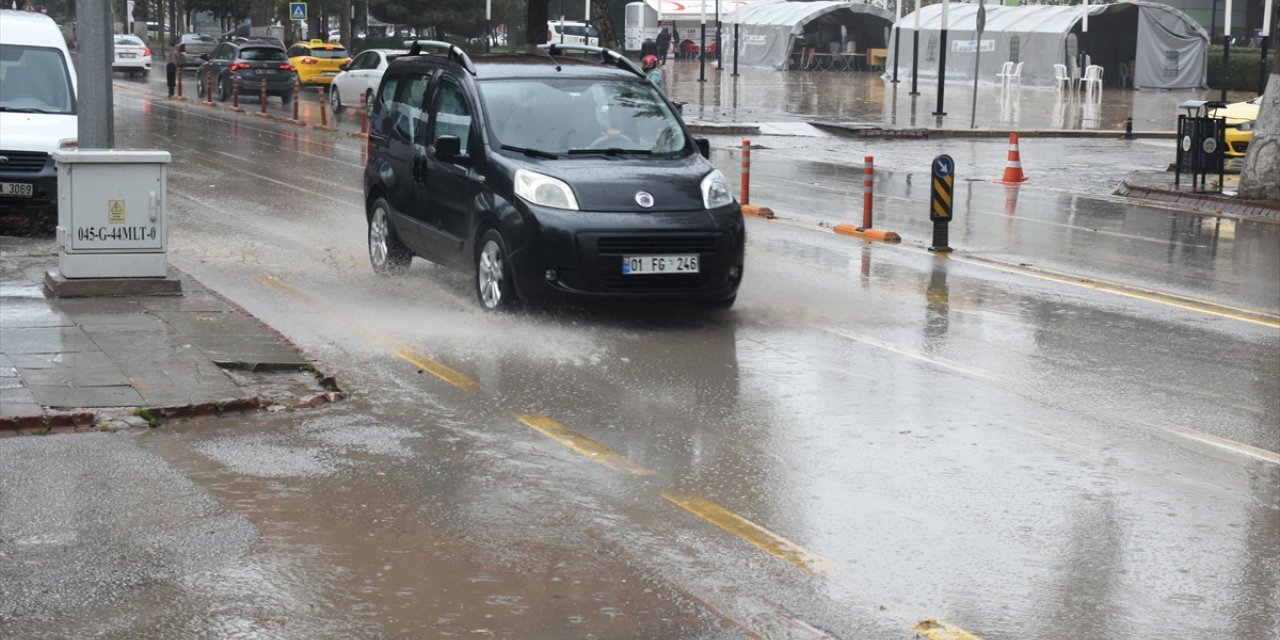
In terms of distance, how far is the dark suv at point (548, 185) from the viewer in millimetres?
11047

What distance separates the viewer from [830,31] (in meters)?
74.3

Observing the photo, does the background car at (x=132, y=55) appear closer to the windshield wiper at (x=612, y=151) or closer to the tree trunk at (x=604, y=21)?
the tree trunk at (x=604, y=21)

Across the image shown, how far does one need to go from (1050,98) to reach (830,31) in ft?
81.1

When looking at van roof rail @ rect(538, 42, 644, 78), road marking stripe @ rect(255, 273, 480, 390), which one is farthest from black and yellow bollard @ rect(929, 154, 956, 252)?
road marking stripe @ rect(255, 273, 480, 390)

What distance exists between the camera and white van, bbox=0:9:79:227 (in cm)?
1562

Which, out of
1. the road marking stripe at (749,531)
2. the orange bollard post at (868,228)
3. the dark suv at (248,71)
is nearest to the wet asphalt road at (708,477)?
the road marking stripe at (749,531)

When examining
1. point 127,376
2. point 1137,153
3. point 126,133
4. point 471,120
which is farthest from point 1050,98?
point 127,376

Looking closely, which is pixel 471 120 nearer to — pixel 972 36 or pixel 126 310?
pixel 126 310

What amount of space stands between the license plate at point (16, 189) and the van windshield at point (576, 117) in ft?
18.7

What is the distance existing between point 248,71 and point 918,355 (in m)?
35.6

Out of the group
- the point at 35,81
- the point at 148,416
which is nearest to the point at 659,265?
the point at 148,416

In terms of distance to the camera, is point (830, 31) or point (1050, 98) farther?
point (830, 31)

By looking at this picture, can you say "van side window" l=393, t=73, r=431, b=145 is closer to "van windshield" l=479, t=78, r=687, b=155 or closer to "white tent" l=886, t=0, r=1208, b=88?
"van windshield" l=479, t=78, r=687, b=155

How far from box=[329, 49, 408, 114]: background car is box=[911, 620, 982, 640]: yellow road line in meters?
34.2
